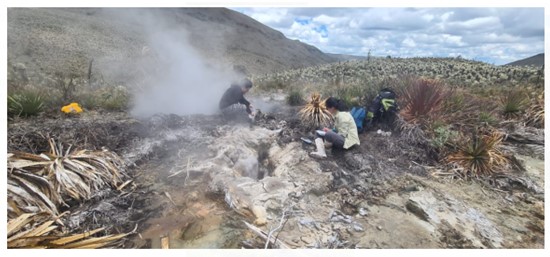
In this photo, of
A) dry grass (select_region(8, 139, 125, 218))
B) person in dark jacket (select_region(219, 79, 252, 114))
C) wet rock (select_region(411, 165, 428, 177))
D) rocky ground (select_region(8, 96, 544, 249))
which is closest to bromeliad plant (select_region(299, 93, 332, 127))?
rocky ground (select_region(8, 96, 544, 249))

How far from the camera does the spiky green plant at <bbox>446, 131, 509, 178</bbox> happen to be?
193 inches

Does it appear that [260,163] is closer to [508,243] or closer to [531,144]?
[508,243]

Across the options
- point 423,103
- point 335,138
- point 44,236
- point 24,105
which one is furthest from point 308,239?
point 24,105

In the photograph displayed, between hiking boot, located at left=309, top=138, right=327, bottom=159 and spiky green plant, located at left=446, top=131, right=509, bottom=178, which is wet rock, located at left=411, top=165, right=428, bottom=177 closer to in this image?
spiky green plant, located at left=446, top=131, right=509, bottom=178

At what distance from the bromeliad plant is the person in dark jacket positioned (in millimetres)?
987

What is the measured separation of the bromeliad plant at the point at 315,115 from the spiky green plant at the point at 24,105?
427cm

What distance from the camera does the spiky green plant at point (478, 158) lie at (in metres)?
4.90

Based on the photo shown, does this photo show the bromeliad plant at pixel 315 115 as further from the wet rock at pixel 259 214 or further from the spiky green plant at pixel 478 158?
the wet rock at pixel 259 214

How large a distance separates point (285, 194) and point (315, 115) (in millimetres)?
3059

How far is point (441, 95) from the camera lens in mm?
6359

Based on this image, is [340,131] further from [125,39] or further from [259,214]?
[125,39]

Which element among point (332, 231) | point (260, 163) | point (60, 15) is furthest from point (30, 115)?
point (60, 15)

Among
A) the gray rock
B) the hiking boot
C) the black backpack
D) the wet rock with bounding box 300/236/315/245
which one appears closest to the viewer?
the wet rock with bounding box 300/236/315/245
